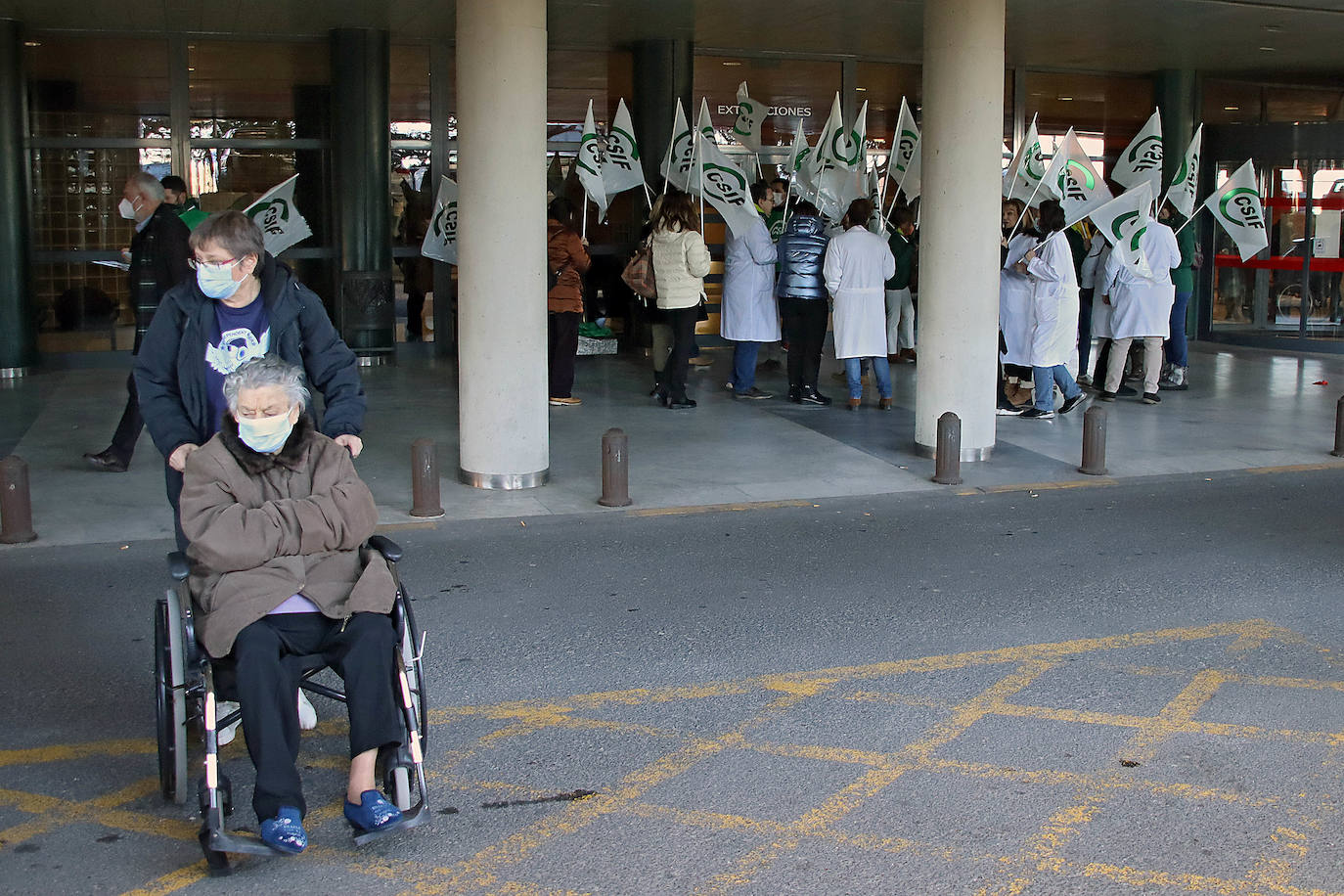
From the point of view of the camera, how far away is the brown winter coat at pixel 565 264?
41.0 feet

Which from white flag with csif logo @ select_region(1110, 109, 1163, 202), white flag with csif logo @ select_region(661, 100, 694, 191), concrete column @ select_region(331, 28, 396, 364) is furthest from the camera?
concrete column @ select_region(331, 28, 396, 364)

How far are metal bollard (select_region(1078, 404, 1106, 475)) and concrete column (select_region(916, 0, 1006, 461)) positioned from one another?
2.34 ft

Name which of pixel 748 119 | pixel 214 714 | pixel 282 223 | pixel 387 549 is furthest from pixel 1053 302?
pixel 214 714

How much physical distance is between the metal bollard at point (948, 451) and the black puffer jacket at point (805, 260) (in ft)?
10.6

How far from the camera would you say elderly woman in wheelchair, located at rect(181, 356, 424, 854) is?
410 centimetres

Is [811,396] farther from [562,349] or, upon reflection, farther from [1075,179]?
[1075,179]

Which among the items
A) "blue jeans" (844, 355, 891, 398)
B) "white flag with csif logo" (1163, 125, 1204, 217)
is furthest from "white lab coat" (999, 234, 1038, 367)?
"white flag with csif logo" (1163, 125, 1204, 217)

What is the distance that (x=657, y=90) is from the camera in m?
16.5

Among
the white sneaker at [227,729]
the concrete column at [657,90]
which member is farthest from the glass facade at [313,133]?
the white sneaker at [227,729]

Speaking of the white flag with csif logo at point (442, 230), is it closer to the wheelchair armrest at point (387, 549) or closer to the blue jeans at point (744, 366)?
the blue jeans at point (744, 366)

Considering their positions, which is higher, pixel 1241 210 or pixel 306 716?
pixel 1241 210

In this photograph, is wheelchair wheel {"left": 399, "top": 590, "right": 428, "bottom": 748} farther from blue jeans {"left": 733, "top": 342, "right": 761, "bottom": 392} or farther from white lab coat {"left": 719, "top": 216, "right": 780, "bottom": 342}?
blue jeans {"left": 733, "top": 342, "right": 761, "bottom": 392}

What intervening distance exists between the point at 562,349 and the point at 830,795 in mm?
8686

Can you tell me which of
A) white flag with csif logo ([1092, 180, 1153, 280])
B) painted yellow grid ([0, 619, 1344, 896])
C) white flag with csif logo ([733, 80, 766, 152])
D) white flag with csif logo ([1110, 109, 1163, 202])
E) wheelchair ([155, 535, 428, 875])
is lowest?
painted yellow grid ([0, 619, 1344, 896])
